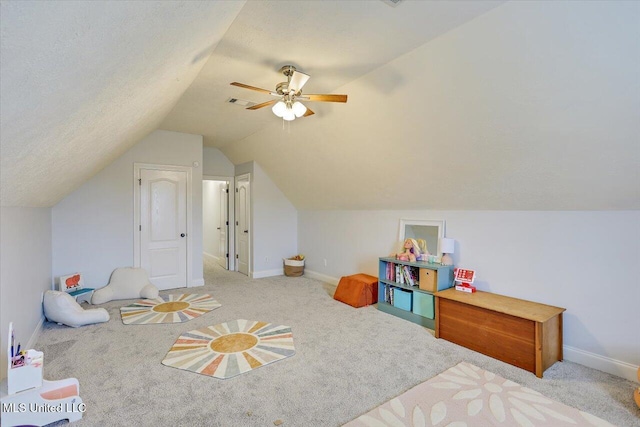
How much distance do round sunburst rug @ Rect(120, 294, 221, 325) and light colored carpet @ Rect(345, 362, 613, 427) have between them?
2.71 m

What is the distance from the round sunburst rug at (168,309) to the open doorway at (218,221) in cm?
228

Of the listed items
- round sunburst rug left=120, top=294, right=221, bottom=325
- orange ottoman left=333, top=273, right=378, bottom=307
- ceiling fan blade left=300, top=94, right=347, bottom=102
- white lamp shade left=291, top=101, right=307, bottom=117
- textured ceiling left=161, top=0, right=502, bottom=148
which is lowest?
round sunburst rug left=120, top=294, right=221, bottom=325

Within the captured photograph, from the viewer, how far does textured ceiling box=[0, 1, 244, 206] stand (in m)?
0.93

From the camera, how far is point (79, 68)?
Answer: 1.29m

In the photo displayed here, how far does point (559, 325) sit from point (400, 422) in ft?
6.23

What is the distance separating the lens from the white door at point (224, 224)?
7.05m

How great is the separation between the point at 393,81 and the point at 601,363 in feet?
10.0

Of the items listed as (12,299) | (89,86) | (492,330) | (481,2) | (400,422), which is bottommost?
(400,422)

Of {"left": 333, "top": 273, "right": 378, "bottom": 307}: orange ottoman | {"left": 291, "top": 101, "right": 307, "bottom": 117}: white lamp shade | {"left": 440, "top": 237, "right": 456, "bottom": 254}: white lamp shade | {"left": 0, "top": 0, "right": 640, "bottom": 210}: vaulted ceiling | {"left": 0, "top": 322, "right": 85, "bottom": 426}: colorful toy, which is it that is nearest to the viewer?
{"left": 0, "top": 0, "right": 640, "bottom": 210}: vaulted ceiling

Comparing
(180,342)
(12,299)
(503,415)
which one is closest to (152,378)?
(180,342)

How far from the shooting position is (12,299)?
2574 mm

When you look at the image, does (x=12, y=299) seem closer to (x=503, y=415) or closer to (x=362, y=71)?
(x=362, y=71)

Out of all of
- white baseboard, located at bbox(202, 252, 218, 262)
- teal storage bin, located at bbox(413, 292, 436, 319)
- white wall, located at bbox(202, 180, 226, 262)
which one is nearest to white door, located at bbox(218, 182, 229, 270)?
white wall, located at bbox(202, 180, 226, 262)

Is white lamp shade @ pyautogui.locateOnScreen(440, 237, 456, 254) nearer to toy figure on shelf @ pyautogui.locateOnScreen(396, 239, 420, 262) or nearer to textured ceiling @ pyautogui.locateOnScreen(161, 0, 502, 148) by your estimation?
toy figure on shelf @ pyautogui.locateOnScreen(396, 239, 420, 262)
